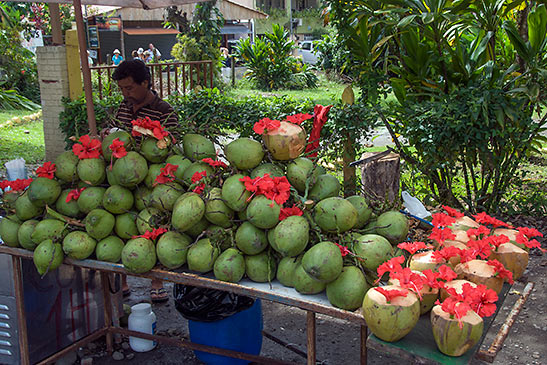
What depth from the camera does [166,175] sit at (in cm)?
251

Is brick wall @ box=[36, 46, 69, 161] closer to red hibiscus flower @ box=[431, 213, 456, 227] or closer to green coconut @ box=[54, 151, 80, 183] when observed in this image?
Result: green coconut @ box=[54, 151, 80, 183]

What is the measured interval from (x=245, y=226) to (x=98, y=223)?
2.33 ft

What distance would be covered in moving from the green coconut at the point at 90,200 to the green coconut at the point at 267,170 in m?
0.76

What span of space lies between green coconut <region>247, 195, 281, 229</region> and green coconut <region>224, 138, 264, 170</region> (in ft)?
0.87

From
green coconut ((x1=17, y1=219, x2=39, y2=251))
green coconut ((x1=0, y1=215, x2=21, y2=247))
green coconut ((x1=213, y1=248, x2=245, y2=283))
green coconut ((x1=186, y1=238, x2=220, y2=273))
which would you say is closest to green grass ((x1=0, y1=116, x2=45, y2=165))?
green coconut ((x1=0, y1=215, x2=21, y2=247))

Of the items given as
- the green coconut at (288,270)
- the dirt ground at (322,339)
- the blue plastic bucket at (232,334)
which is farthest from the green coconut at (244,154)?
the dirt ground at (322,339)

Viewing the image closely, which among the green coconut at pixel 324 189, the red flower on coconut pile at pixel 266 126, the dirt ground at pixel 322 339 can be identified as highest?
the red flower on coconut pile at pixel 266 126

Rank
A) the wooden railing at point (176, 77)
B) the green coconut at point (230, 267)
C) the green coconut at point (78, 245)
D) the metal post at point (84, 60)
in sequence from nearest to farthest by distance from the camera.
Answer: the green coconut at point (230, 267) < the green coconut at point (78, 245) < the metal post at point (84, 60) < the wooden railing at point (176, 77)

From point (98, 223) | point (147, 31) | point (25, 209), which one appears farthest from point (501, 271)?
point (147, 31)

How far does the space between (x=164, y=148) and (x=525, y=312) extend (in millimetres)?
2994

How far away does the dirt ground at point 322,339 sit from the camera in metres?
3.42

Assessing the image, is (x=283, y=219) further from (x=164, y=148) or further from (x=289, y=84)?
(x=289, y=84)

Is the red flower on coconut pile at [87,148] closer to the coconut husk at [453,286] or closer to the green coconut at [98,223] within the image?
the green coconut at [98,223]

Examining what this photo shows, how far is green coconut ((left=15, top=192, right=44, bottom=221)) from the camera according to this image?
8.70 feet
